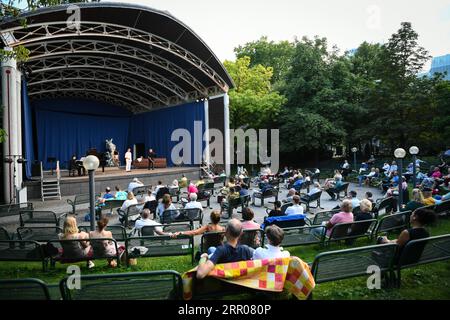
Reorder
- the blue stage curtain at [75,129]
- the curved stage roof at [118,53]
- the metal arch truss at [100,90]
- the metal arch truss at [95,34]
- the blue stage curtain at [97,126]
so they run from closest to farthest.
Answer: the metal arch truss at [95,34] → the curved stage roof at [118,53] → the metal arch truss at [100,90] → the blue stage curtain at [97,126] → the blue stage curtain at [75,129]

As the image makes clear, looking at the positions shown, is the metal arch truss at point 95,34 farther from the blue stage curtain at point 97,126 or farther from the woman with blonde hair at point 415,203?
the woman with blonde hair at point 415,203

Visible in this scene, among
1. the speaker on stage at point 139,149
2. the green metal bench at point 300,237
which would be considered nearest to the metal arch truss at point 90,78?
the speaker on stage at point 139,149

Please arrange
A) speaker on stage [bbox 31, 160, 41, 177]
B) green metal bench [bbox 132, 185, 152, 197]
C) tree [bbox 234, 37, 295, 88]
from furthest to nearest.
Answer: tree [bbox 234, 37, 295, 88]
speaker on stage [bbox 31, 160, 41, 177]
green metal bench [bbox 132, 185, 152, 197]

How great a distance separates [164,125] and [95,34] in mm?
11977

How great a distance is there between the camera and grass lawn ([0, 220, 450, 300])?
3.55 meters

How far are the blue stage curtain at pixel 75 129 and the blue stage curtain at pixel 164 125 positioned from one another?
153cm

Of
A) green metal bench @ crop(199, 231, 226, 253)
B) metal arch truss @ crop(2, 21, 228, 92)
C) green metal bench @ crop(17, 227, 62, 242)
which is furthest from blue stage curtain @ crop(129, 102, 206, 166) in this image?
green metal bench @ crop(199, 231, 226, 253)

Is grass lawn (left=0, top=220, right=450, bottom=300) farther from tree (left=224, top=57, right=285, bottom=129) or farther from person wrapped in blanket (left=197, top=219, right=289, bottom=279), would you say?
tree (left=224, top=57, right=285, bottom=129)

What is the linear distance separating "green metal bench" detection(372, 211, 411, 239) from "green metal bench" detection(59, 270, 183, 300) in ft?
13.4

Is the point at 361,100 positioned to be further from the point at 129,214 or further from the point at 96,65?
the point at 129,214

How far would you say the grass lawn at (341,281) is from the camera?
11.6ft
